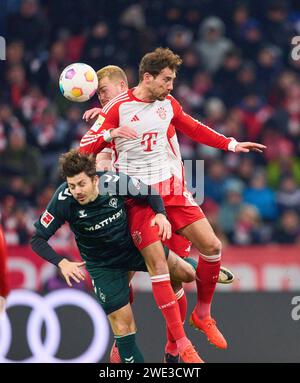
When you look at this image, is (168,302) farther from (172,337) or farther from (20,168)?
(20,168)

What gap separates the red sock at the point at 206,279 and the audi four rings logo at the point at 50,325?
225 cm

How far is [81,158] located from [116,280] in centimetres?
109

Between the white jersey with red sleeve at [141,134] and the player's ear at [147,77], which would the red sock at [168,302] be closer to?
the white jersey with red sleeve at [141,134]

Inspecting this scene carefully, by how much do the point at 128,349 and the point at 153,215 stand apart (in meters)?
1.08

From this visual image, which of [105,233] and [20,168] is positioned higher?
[105,233]

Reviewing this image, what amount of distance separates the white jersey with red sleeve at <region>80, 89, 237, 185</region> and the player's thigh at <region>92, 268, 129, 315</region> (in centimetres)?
76

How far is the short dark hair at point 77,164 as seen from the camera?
749cm

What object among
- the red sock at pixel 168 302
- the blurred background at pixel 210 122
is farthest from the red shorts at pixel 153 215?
the blurred background at pixel 210 122

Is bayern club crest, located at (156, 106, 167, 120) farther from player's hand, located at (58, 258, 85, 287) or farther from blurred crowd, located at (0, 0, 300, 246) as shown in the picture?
blurred crowd, located at (0, 0, 300, 246)

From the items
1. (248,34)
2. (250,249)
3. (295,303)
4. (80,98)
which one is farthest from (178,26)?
(80,98)

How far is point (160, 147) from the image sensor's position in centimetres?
814

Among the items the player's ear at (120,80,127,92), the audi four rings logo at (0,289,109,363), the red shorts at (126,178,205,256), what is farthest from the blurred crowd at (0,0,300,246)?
the red shorts at (126,178,205,256)

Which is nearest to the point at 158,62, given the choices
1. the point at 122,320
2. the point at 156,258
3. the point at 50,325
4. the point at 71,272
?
the point at 156,258

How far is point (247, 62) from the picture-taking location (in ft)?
49.5
